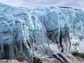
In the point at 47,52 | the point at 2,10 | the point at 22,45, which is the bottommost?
the point at 47,52

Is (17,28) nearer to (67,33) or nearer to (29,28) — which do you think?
(29,28)

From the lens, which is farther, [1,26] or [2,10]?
[2,10]

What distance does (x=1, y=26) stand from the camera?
11.2 meters

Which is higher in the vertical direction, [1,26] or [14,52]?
[1,26]

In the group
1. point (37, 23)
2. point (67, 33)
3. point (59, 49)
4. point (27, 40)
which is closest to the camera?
point (27, 40)

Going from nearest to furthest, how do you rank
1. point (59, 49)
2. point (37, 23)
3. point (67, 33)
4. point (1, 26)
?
point (1, 26) → point (37, 23) → point (59, 49) → point (67, 33)

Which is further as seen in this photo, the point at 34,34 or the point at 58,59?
the point at 34,34

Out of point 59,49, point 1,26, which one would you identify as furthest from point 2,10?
point 59,49

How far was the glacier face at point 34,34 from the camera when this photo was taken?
11.4m

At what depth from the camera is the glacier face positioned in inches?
448

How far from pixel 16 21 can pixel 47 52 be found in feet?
14.5

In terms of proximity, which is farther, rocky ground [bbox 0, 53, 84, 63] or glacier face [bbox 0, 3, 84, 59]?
glacier face [bbox 0, 3, 84, 59]

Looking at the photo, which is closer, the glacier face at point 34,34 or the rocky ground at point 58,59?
the rocky ground at point 58,59

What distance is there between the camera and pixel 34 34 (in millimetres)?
13438
